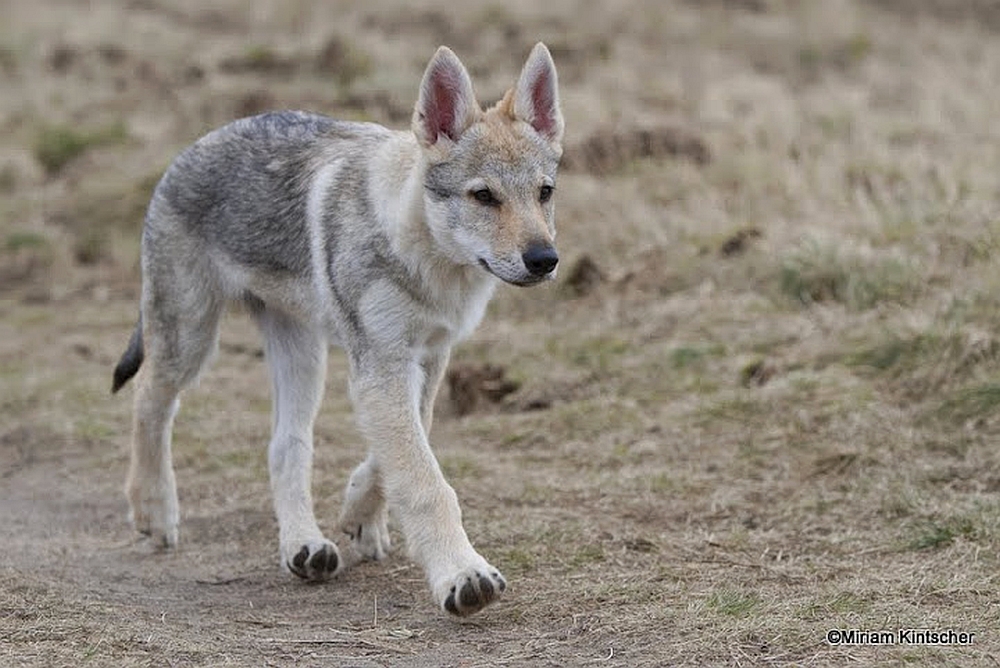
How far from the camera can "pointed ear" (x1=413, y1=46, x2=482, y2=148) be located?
625cm

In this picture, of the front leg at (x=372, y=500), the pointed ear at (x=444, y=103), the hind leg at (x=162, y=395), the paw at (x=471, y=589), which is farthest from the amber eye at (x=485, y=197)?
the hind leg at (x=162, y=395)

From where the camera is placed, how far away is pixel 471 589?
5605 mm

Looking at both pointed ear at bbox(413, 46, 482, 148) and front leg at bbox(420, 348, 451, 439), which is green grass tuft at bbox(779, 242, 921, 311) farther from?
pointed ear at bbox(413, 46, 482, 148)

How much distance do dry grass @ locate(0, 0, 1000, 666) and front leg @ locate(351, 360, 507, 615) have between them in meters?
0.21

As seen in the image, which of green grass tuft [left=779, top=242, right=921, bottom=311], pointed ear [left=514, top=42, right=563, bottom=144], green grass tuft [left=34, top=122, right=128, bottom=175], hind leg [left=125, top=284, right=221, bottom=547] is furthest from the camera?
green grass tuft [left=34, top=122, right=128, bottom=175]

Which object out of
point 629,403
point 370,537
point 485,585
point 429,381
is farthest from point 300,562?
point 629,403

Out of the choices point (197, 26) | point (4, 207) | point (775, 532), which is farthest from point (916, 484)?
point (197, 26)

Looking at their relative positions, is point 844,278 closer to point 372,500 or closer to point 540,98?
point 540,98

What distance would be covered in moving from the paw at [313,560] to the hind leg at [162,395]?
3.08 feet

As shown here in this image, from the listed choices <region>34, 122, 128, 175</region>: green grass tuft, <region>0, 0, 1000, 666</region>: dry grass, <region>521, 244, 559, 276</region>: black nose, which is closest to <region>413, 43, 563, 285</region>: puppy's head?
<region>521, 244, 559, 276</region>: black nose

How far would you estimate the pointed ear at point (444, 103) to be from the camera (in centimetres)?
625

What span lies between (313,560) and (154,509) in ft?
3.59

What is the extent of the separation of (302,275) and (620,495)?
74.7 inches

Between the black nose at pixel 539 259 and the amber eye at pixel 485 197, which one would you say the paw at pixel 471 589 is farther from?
the amber eye at pixel 485 197
